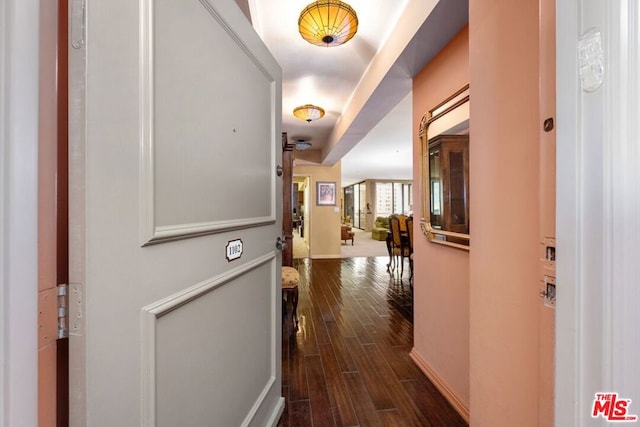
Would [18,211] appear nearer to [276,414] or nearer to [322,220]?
[276,414]

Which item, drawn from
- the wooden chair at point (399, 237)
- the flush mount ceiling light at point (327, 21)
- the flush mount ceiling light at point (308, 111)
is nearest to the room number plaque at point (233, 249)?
the flush mount ceiling light at point (327, 21)

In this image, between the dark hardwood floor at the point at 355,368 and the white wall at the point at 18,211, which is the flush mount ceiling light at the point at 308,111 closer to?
the dark hardwood floor at the point at 355,368

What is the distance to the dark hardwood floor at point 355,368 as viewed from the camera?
157 centimetres

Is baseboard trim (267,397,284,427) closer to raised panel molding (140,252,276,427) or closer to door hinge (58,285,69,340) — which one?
raised panel molding (140,252,276,427)

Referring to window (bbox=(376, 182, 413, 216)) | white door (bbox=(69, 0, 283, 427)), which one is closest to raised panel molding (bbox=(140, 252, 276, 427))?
white door (bbox=(69, 0, 283, 427))

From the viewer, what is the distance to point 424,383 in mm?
1854

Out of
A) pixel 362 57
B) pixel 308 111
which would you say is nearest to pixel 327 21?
pixel 362 57

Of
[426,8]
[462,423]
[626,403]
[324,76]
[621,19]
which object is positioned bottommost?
[462,423]

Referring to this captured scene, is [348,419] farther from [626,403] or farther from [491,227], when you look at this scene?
[626,403]

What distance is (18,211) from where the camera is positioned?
0.42 m

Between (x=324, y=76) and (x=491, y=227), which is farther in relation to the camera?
(x=324, y=76)

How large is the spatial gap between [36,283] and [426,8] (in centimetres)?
204

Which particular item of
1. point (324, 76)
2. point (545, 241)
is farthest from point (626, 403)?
point (324, 76)

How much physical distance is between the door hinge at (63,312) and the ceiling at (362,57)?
1949 millimetres
